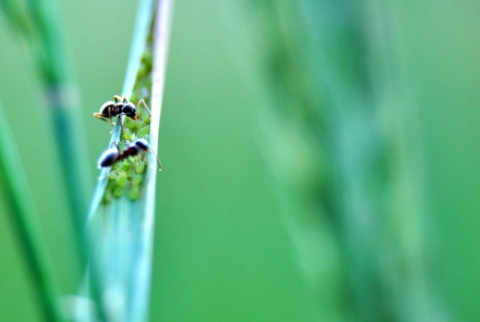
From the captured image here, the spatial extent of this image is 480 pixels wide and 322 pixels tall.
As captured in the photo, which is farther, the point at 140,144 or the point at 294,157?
the point at 294,157

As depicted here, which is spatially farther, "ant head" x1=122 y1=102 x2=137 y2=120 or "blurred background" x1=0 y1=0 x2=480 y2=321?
"blurred background" x1=0 y1=0 x2=480 y2=321

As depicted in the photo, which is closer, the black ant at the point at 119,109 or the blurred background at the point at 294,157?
the black ant at the point at 119,109

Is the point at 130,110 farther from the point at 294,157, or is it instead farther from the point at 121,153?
the point at 294,157

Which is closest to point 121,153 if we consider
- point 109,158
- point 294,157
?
point 109,158

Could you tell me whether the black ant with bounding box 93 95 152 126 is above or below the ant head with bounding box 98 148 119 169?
above
